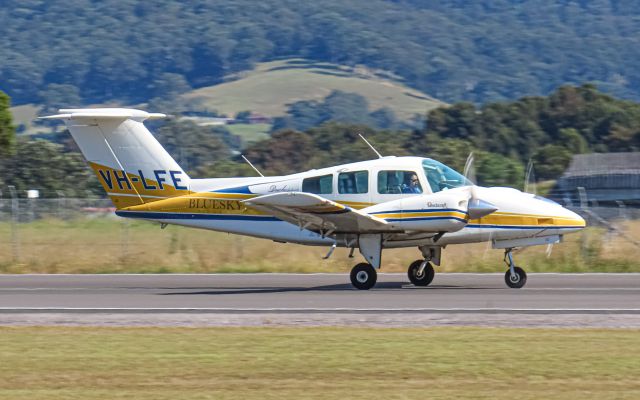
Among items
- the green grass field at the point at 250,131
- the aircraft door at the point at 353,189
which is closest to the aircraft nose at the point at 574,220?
the aircraft door at the point at 353,189

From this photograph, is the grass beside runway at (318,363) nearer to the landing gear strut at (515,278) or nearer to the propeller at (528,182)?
the landing gear strut at (515,278)

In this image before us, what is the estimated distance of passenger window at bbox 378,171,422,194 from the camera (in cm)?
1933

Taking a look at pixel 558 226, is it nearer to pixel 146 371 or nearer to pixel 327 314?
pixel 327 314

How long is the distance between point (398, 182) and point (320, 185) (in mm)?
1448

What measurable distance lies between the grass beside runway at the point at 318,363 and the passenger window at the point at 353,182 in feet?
19.8

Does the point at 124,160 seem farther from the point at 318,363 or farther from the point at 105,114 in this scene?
the point at 318,363

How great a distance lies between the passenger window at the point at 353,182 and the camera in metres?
19.7

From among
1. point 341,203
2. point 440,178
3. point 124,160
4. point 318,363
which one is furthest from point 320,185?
point 318,363

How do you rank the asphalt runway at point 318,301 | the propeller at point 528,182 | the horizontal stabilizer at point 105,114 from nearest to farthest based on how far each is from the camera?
the asphalt runway at point 318,301 < the horizontal stabilizer at point 105,114 < the propeller at point 528,182

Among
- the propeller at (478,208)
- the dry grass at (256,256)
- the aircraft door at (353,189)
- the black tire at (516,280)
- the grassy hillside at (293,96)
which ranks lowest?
the black tire at (516,280)

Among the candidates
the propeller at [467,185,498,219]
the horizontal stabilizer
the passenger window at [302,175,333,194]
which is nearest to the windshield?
the propeller at [467,185,498,219]

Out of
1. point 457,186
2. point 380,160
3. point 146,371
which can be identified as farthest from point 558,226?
point 146,371

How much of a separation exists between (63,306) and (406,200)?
6076 millimetres

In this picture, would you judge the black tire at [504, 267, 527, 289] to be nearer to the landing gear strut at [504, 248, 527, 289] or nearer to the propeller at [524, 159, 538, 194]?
the landing gear strut at [504, 248, 527, 289]
